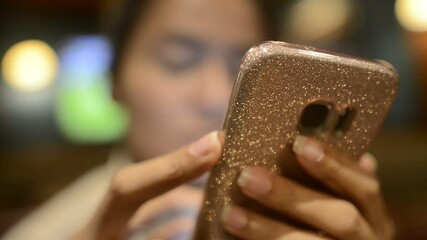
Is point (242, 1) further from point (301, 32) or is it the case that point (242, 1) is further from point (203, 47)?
point (301, 32)

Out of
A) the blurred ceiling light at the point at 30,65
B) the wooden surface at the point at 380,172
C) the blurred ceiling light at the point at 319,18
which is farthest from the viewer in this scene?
the blurred ceiling light at the point at 30,65

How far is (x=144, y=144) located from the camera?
42 centimetres

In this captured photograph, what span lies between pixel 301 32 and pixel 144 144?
29cm

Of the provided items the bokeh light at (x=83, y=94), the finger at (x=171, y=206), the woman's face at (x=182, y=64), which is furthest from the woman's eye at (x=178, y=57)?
the bokeh light at (x=83, y=94)

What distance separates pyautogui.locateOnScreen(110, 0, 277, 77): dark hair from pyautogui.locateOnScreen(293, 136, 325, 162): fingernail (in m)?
0.17

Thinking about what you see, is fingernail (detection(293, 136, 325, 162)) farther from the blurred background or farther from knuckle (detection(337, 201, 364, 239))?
the blurred background

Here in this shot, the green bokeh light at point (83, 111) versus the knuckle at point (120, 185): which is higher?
the knuckle at point (120, 185)

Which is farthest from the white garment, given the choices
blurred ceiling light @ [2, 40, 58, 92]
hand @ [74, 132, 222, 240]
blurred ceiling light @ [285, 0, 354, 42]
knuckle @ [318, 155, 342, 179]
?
blurred ceiling light @ [2, 40, 58, 92]

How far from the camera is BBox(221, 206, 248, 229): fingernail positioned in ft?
0.91

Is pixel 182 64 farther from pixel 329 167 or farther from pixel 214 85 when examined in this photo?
pixel 329 167

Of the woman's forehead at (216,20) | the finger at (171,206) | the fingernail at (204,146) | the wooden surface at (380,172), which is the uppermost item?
the woman's forehead at (216,20)

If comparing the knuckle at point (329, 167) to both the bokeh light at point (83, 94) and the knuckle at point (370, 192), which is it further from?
the bokeh light at point (83, 94)

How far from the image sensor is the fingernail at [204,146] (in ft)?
0.90

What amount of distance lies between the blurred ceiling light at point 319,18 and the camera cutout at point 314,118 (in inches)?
12.6
